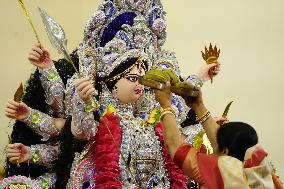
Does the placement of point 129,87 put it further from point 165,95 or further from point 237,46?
point 237,46

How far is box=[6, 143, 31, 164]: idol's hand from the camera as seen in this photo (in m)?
1.97

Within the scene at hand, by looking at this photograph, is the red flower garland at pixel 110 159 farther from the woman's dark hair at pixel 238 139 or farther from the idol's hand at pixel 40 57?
the woman's dark hair at pixel 238 139

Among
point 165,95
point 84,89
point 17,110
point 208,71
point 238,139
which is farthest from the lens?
point 208,71

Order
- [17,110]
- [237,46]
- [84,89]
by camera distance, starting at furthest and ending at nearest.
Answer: [237,46] → [17,110] → [84,89]

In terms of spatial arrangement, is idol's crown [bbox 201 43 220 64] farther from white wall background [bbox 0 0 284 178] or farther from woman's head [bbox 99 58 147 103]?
white wall background [bbox 0 0 284 178]

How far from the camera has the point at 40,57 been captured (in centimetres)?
198

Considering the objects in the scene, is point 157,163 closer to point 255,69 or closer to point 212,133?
point 212,133

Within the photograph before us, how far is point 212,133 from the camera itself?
180 centimetres

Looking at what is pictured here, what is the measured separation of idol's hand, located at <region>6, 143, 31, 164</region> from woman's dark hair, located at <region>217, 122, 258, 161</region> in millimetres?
806

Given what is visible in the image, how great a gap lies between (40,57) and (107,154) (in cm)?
44

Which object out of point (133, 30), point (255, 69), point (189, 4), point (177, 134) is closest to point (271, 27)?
point (255, 69)

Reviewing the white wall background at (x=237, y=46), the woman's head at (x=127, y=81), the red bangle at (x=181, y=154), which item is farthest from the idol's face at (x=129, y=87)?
the white wall background at (x=237, y=46)

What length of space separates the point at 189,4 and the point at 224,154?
168 centimetres

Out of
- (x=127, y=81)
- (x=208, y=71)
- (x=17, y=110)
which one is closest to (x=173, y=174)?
(x=127, y=81)
